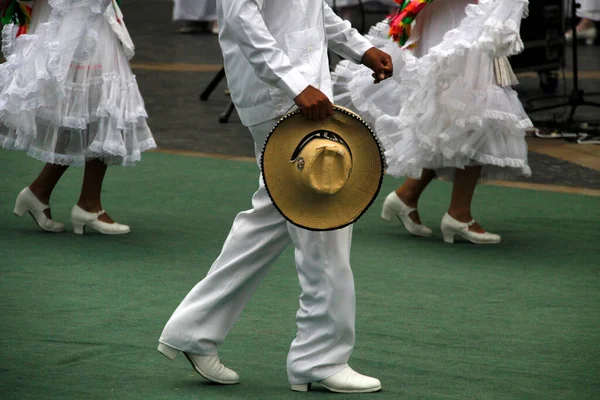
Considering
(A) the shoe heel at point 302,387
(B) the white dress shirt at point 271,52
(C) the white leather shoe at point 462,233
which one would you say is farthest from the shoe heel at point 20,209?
(A) the shoe heel at point 302,387

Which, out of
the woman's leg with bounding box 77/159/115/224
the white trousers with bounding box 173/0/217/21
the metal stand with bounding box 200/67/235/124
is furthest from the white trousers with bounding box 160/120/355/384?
the white trousers with bounding box 173/0/217/21

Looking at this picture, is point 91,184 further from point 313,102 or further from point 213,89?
point 213,89

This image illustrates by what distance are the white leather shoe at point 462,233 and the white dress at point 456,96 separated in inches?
13.2

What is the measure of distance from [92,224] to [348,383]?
10.3 ft

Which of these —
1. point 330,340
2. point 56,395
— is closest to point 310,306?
point 330,340

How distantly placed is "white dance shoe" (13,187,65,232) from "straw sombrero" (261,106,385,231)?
3287 millimetres

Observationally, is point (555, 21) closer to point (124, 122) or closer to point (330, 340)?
point (124, 122)

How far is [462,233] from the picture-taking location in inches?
275

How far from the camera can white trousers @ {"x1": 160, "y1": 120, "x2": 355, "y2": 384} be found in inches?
164

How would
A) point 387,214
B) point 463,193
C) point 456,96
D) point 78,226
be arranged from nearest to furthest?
point 456,96 < point 463,193 < point 78,226 < point 387,214

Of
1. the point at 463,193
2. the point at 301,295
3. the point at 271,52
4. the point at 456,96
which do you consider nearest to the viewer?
the point at 271,52

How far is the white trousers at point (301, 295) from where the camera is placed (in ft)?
13.7

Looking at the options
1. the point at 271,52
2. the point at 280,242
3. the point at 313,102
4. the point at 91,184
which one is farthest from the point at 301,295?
the point at 91,184

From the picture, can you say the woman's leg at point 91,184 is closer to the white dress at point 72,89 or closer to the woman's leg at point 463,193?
the white dress at point 72,89
